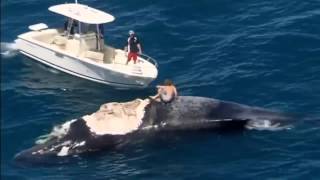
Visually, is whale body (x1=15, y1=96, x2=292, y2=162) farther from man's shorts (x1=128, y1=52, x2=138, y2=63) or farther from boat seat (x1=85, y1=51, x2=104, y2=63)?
boat seat (x1=85, y1=51, x2=104, y2=63)

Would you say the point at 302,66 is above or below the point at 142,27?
below

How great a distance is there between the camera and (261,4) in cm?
6384

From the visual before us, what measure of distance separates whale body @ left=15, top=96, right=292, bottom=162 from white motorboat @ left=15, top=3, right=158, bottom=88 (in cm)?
720

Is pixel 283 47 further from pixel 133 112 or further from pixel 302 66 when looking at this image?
pixel 133 112

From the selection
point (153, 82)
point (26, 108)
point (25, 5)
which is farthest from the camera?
point (25, 5)

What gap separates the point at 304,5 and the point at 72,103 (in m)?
19.2

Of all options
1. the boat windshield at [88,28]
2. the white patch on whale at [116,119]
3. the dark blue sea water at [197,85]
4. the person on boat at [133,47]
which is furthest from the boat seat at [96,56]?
the white patch on whale at [116,119]

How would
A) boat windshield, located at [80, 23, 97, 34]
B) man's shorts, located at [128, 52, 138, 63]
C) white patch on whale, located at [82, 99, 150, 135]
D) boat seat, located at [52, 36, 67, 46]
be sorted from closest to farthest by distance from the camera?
white patch on whale, located at [82, 99, 150, 135]
man's shorts, located at [128, 52, 138, 63]
boat windshield, located at [80, 23, 97, 34]
boat seat, located at [52, 36, 67, 46]

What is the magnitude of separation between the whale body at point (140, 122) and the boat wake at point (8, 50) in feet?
42.3

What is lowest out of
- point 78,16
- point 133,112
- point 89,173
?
point 89,173

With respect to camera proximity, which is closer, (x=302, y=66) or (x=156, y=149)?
(x=156, y=149)

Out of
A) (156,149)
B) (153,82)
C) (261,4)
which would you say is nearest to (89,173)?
(156,149)

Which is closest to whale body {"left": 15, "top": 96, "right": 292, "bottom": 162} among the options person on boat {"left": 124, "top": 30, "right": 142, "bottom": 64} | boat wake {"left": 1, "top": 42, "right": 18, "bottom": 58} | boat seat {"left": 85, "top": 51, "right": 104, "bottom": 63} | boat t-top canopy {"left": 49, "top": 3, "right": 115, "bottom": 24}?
person on boat {"left": 124, "top": 30, "right": 142, "bottom": 64}

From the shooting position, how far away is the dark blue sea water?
150 ft
